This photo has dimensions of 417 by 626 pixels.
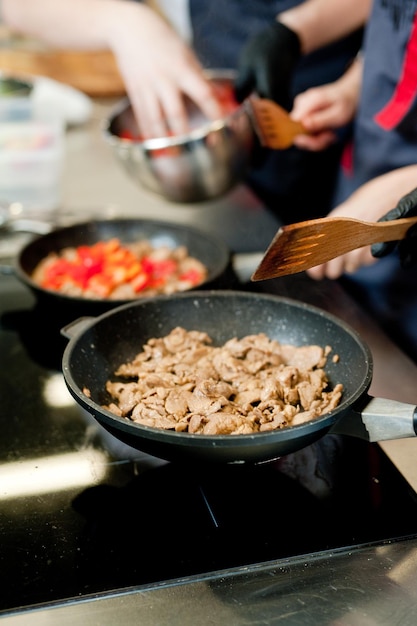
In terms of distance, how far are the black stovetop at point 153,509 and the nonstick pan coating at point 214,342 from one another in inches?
2.9

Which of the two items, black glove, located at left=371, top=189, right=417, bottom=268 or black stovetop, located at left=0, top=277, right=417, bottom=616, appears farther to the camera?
black glove, located at left=371, top=189, right=417, bottom=268

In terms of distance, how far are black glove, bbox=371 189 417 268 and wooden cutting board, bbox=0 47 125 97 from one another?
2.26m

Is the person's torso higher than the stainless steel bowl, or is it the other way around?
the person's torso

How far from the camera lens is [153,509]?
3.02ft

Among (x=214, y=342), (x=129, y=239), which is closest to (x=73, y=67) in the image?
(x=129, y=239)

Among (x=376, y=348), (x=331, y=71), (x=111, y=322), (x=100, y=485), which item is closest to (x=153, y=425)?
(x=100, y=485)

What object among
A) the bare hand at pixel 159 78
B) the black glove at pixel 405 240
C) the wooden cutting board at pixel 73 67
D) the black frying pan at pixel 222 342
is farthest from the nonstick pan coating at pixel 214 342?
the wooden cutting board at pixel 73 67

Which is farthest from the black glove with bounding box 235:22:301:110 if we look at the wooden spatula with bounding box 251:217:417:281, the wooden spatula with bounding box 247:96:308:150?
the wooden spatula with bounding box 251:217:417:281

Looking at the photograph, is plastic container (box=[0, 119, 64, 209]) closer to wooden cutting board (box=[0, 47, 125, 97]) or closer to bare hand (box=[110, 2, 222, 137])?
bare hand (box=[110, 2, 222, 137])

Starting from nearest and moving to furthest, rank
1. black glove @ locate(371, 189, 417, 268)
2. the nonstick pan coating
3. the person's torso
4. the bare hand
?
the nonstick pan coating < black glove @ locate(371, 189, 417, 268) < the person's torso < the bare hand

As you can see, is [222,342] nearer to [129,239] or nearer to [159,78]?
[129,239]

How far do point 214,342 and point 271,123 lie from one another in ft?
1.90

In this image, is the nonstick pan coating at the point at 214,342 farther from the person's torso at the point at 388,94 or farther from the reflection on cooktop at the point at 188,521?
the person's torso at the point at 388,94

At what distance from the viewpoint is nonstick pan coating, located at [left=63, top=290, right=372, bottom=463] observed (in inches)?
31.6
